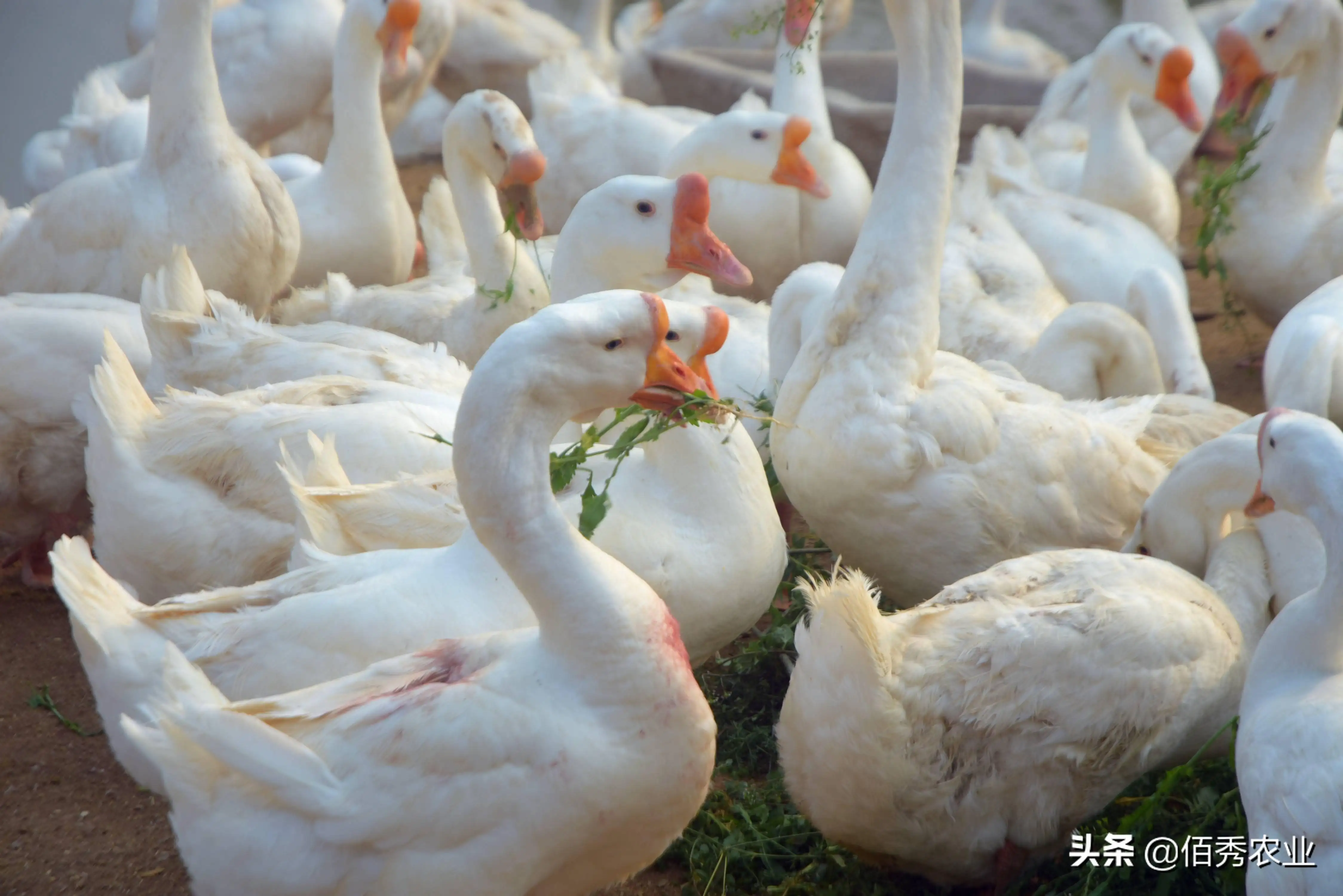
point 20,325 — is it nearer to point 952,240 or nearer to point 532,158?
point 532,158

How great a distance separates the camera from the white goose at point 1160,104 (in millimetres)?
7035

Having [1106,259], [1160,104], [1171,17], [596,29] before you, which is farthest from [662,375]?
[596,29]

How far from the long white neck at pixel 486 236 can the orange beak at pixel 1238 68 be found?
3.15m

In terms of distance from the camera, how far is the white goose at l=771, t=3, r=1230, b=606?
3.55 meters

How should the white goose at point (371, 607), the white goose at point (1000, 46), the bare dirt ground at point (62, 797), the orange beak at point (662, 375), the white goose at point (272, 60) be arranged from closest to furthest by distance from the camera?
the orange beak at point (662, 375), the white goose at point (371, 607), the bare dirt ground at point (62, 797), the white goose at point (272, 60), the white goose at point (1000, 46)

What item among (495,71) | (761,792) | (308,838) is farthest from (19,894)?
(495,71)

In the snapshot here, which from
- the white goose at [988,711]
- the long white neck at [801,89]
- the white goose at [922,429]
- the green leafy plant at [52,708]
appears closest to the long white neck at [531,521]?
the white goose at [988,711]

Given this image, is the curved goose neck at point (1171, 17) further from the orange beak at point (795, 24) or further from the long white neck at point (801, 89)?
the orange beak at point (795, 24)

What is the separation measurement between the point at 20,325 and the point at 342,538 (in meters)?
1.77

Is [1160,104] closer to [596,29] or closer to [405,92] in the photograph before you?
[405,92]

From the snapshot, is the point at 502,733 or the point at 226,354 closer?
the point at 502,733

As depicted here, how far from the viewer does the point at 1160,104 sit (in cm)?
643

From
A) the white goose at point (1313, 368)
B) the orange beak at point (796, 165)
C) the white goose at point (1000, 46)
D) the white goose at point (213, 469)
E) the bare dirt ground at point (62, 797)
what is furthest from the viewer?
the white goose at point (1000, 46)

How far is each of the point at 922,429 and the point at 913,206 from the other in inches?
27.5
